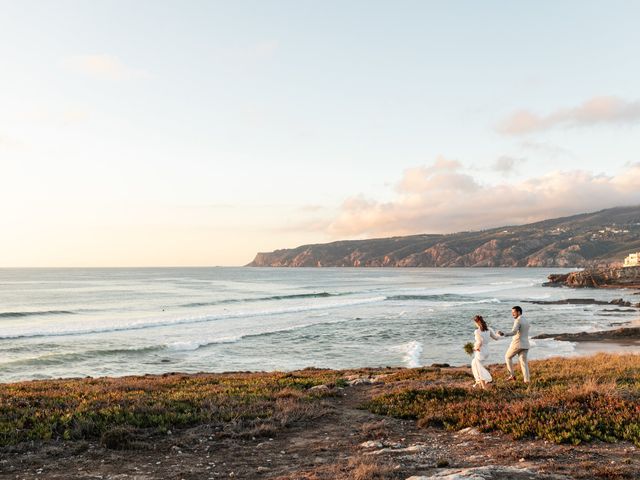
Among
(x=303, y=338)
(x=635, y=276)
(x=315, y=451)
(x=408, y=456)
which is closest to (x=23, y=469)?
(x=315, y=451)

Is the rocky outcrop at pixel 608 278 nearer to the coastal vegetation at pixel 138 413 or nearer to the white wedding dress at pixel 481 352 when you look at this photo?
the white wedding dress at pixel 481 352

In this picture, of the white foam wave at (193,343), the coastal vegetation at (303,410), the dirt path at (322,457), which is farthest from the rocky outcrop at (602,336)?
the dirt path at (322,457)

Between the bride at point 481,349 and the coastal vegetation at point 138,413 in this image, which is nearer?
the coastal vegetation at point 138,413

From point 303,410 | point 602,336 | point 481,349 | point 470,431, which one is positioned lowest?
point 602,336

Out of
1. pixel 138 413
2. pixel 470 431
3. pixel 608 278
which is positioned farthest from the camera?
pixel 608 278

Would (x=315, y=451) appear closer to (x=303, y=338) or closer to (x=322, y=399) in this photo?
(x=322, y=399)

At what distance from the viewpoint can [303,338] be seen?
41.2 metres

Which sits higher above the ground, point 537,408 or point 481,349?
point 481,349

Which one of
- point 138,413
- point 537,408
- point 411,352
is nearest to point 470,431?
point 537,408

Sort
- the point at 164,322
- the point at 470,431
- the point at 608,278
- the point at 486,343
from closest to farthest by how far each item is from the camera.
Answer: the point at 470,431 < the point at 486,343 < the point at 164,322 < the point at 608,278

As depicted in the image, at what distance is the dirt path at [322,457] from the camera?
24.3ft

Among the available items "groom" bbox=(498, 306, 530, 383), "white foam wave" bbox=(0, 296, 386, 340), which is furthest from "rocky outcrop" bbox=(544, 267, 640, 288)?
"groom" bbox=(498, 306, 530, 383)

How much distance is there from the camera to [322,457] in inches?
341

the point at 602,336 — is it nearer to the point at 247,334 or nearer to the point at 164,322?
the point at 247,334
